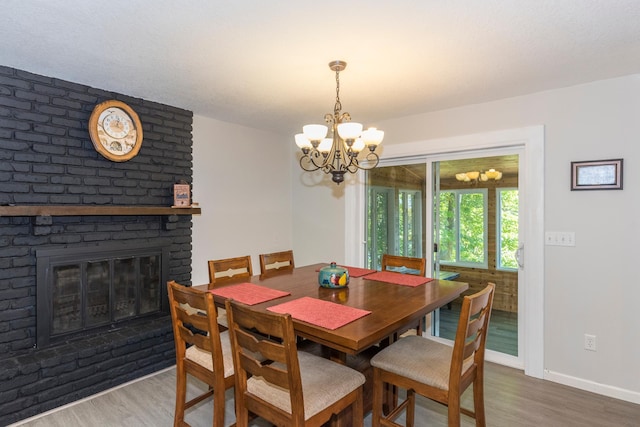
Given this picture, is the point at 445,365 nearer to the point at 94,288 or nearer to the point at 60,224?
the point at 94,288

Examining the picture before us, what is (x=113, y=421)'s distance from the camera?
2318 millimetres

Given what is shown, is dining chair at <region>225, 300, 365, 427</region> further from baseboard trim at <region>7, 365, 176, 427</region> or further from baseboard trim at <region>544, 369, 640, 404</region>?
baseboard trim at <region>544, 369, 640, 404</region>

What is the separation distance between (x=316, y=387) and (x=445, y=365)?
2.22 ft

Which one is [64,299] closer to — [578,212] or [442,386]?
[442,386]

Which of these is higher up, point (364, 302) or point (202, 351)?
point (364, 302)

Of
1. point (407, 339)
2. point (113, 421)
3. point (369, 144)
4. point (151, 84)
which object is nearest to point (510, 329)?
point (407, 339)

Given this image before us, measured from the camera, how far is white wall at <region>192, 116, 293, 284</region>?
12.0 feet

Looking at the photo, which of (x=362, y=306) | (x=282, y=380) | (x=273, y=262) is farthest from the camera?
(x=273, y=262)

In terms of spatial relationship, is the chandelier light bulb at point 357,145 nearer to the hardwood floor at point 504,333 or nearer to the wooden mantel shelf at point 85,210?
the wooden mantel shelf at point 85,210

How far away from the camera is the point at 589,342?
8.80ft

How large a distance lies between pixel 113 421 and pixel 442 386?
2.09m

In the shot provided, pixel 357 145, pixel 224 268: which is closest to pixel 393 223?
pixel 357 145

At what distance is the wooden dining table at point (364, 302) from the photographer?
59.9 inches

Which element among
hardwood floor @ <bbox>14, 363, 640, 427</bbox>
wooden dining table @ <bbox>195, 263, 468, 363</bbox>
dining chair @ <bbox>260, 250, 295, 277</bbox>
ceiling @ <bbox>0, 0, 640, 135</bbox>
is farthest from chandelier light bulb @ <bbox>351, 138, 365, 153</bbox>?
hardwood floor @ <bbox>14, 363, 640, 427</bbox>
